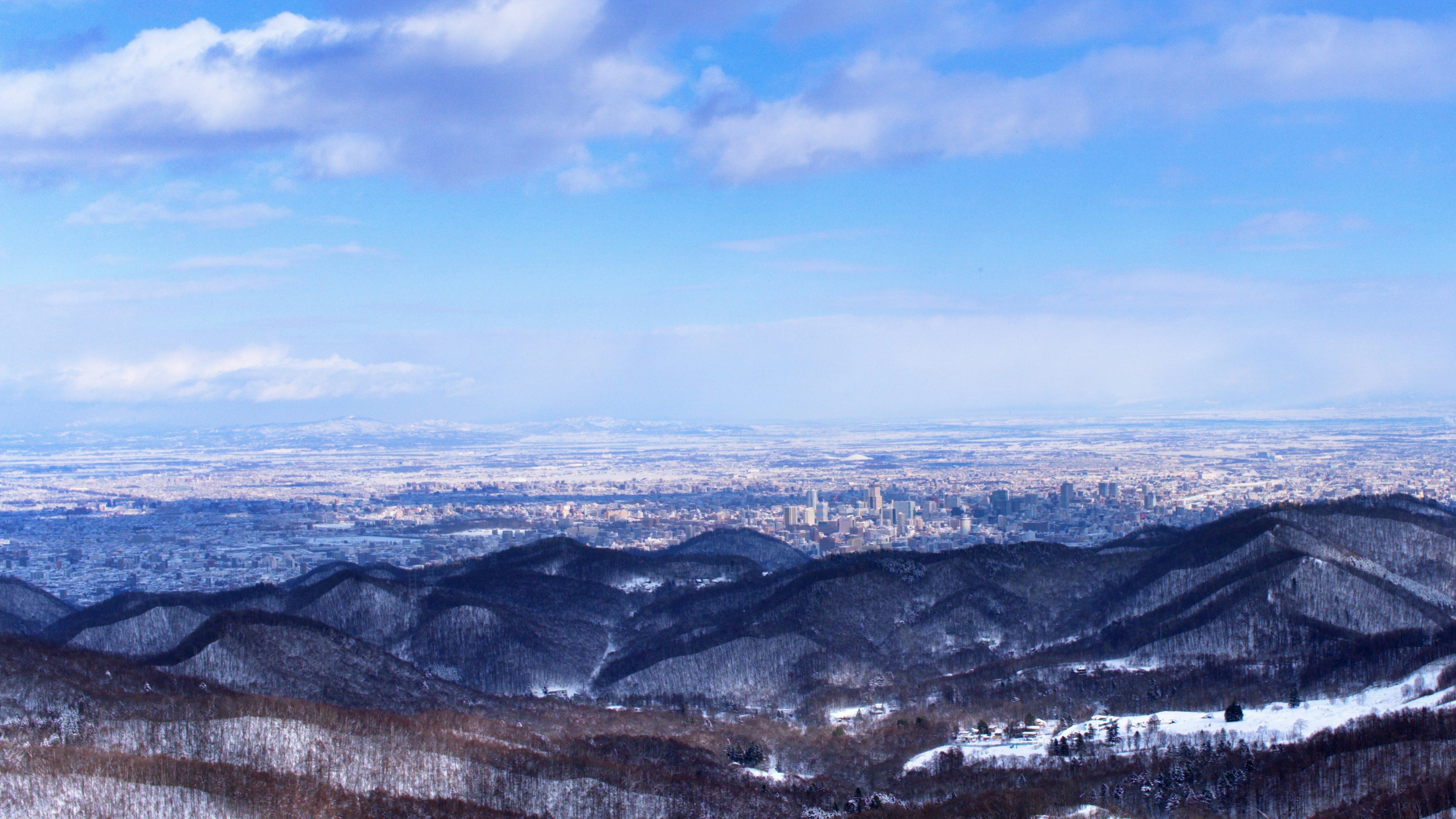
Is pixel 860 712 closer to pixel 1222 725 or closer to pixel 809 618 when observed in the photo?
pixel 809 618

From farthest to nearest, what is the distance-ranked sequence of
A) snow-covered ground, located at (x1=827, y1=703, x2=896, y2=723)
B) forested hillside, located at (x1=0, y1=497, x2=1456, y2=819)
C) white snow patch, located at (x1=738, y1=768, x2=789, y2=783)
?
snow-covered ground, located at (x1=827, y1=703, x2=896, y2=723)
white snow patch, located at (x1=738, y1=768, x2=789, y2=783)
forested hillside, located at (x1=0, y1=497, x2=1456, y2=819)

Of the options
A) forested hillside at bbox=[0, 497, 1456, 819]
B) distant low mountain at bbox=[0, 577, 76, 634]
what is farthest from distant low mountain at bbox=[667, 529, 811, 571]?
distant low mountain at bbox=[0, 577, 76, 634]

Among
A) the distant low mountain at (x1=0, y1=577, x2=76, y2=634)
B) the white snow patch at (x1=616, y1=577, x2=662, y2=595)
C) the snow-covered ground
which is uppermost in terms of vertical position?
the white snow patch at (x1=616, y1=577, x2=662, y2=595)

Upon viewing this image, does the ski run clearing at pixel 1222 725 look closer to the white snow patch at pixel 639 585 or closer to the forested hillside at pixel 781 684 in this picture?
the forested hillside at pixel 781 684

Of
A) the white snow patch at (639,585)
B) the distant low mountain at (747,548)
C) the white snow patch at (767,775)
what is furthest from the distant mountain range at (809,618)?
the distant low mountain at (747,548)

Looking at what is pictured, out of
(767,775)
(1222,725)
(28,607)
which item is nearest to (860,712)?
(767,775)

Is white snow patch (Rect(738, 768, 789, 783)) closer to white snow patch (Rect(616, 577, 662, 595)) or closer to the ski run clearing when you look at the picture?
the ski run clearing
